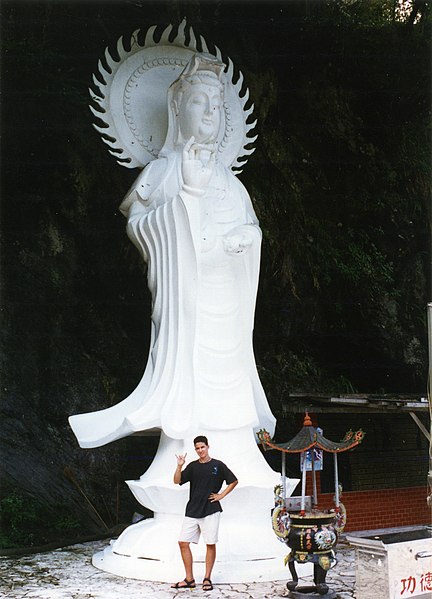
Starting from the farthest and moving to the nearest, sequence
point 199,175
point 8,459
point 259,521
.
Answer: point 8,459 → point 199,175 → point 259,521

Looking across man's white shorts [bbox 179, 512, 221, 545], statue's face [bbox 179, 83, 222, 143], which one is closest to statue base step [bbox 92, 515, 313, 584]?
man's white shorts [bbox 179, 512, 221, 545]

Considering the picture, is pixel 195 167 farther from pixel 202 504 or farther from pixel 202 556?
pixel 202 556

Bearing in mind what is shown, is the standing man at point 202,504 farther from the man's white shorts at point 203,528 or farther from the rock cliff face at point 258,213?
the rock cliff face at point 258,213

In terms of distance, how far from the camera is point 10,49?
888cm

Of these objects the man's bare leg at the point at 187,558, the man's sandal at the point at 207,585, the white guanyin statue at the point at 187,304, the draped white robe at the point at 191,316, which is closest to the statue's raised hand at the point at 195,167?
the white guanyin statue at the point at 187,304

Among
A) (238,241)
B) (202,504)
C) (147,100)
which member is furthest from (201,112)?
(202,504)

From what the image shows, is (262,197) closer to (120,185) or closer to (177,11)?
(120,185)

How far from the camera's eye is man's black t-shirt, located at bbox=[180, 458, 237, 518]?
5.16 m

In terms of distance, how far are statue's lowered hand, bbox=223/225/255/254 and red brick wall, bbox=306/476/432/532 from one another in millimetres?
3281

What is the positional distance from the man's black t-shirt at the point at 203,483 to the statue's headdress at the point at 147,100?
118 inches

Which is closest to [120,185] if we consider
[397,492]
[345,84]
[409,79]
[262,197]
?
[262,197]

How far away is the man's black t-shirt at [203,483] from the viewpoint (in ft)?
16.9

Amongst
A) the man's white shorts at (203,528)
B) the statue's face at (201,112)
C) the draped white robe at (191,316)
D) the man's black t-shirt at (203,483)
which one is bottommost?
the man's white shorts at (203,528)

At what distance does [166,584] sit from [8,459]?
11.9 ft
